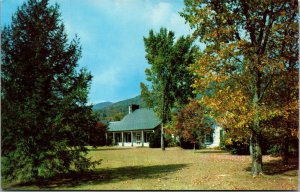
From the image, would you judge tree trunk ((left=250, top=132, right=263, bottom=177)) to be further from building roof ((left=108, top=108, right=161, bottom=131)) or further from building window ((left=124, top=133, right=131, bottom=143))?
building window ((left=124, top=133, right=131, bottom=143))

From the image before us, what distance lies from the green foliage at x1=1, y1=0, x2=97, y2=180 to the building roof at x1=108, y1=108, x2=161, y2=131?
1282 inches

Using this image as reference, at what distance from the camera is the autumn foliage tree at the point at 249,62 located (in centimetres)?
1331

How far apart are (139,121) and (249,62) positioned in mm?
38670

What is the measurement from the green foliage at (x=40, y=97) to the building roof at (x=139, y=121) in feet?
107

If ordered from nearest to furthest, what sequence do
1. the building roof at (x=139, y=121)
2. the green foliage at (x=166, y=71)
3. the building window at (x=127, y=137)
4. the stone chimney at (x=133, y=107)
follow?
the green foliage at (x=166, y=71) → the building roof at (x=139, y=121) → the building window at (x=127, y=137) → the stone chimney at (x=133, y=107)

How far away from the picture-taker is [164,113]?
3912 cm

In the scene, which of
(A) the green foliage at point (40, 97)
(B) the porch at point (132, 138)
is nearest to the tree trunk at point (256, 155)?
(A) the green foliage at point (40, 97)

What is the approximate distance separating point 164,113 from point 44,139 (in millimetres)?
26901

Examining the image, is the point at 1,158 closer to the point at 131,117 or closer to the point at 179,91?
the point at 179,91

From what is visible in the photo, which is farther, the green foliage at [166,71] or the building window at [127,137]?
the building window at [127,137]

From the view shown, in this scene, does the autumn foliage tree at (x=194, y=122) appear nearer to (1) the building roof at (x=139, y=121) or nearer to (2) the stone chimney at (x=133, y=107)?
(1) the building roof at (x=139, y=121)

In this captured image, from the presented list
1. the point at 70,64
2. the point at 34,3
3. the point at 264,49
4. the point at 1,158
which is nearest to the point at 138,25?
the point at 70,64

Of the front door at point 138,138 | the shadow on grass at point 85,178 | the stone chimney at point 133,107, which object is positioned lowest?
the shadow on grass at point 85,178

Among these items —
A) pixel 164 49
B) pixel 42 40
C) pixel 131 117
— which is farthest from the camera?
pixel 131 117
